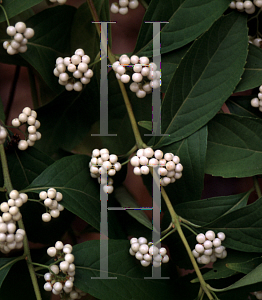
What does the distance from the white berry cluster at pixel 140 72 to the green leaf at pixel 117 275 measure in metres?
0.32

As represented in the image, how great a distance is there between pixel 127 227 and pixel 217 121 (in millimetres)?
330

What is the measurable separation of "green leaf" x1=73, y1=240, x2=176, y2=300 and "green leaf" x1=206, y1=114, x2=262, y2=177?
245 mm

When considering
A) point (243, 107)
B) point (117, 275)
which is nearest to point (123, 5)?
point (243, 107)

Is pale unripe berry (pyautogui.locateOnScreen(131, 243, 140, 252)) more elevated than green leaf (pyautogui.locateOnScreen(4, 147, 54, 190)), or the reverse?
green leaf (pyautogui.locateOnScreen(4, 147, 54, 190))

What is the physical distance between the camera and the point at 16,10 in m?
0.69

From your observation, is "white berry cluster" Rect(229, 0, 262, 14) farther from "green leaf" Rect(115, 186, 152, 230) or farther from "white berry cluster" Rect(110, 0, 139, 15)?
"green leaf" Rect(115, 186, 152, 230)

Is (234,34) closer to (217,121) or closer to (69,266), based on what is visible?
(217,121)

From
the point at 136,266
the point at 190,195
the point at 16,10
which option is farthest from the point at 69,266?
the point at 16,10

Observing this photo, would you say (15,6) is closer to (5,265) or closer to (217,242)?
(5,265)

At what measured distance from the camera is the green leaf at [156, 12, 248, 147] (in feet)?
2.20

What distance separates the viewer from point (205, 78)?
2.25 ft

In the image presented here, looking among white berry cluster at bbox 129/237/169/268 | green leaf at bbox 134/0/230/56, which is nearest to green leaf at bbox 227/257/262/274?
white berry cluster at bbox 129/237/169/268

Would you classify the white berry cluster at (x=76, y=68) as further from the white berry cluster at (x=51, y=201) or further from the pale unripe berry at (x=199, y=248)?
the pale unripe berry at (x=199, y=248)

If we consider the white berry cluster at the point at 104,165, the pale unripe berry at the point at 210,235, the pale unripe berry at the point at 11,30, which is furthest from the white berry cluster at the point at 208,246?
the pale unripe berry at the point at 11,30
